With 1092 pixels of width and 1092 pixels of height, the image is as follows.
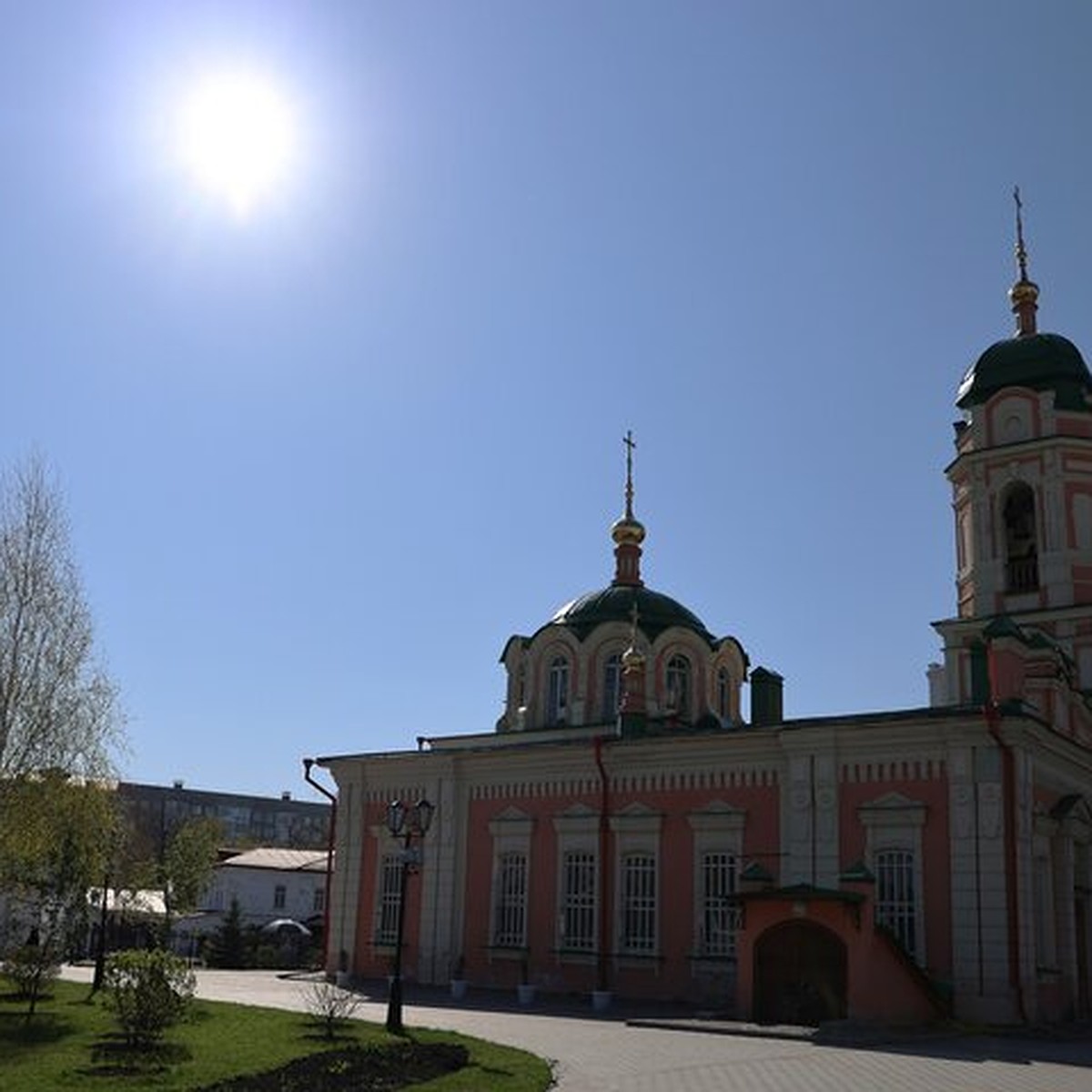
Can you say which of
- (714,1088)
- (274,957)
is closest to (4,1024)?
(714,1088)

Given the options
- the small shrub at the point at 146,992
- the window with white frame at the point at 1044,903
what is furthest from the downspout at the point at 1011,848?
the small shrub at the point at 146,992

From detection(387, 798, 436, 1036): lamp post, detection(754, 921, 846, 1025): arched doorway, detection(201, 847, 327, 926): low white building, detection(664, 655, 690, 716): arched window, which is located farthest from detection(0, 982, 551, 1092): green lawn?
detection(201, 847, 327, 926): low white building

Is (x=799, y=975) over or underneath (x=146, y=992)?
over

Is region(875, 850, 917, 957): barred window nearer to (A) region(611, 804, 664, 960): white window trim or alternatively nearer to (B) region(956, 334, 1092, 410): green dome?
(A) region(611, 804, 664, 960): white window trim

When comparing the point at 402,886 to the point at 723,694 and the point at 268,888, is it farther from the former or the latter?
the point at 268,888

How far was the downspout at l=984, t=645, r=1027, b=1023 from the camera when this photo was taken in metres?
20.9

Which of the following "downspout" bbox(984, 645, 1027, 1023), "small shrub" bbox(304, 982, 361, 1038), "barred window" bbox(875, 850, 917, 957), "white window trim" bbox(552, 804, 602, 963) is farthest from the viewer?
"white window trim" bbox(552, 804, 602, 963)

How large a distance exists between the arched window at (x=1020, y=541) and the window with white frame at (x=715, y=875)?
962cm

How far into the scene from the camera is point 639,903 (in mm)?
25844

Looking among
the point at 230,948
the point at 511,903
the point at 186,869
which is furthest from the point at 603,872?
the point at 186,869

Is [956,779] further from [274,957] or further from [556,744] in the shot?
[274,957]

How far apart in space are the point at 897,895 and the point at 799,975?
8.25 feet

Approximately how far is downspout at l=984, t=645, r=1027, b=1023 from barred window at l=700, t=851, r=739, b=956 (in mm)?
5120

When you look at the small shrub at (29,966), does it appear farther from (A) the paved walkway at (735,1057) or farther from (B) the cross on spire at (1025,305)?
(B) the cross on spire at (1025,305)
